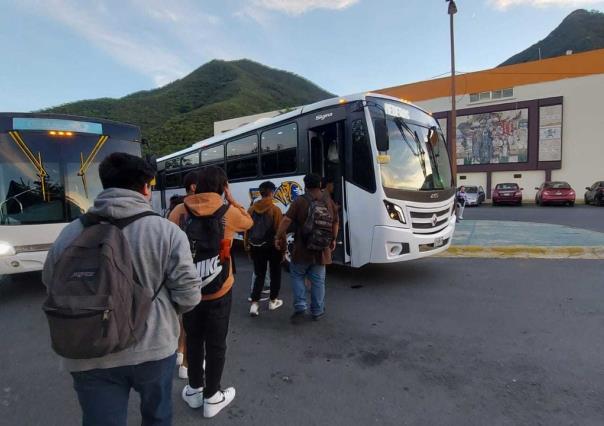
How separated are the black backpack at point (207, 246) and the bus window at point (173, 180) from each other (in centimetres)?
1023

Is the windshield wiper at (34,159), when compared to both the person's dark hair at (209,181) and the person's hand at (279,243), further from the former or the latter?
the person's dark hair at (209,181)

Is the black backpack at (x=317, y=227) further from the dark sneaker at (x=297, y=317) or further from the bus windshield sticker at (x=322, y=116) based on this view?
the bus windshield sticker at (x=322, y=116)

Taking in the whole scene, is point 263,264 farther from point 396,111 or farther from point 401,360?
point 396,111

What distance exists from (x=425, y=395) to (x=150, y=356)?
2.24 m

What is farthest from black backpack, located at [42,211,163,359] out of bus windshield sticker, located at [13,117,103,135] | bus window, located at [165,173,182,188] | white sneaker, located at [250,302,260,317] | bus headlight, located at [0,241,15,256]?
bus window, located at [165,173,182,188]

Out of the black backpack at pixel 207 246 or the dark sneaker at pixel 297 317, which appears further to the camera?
the dark sneaker at pixel 297 317

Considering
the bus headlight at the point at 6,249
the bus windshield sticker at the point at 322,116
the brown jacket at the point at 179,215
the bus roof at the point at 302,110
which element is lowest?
the bus headlight at the point at 6,249

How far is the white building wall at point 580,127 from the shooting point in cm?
2617

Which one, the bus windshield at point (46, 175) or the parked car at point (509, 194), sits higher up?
the bus windshield at point (46, 175)

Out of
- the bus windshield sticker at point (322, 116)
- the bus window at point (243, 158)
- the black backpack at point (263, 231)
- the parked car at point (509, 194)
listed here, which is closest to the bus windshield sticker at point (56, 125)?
the bus window at point (243, 158)

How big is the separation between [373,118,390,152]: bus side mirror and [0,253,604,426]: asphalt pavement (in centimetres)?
225

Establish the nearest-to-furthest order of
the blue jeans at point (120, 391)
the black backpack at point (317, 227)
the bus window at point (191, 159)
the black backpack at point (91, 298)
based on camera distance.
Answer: the black backpack at point (91, 298) → the blue jeans at point (120, 391) → the black backpack at point (317, 227) → the bus window at point (191, 159)

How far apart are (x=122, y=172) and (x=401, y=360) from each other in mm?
3005

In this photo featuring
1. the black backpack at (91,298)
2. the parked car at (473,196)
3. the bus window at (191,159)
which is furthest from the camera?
the parked car at (473,196)
